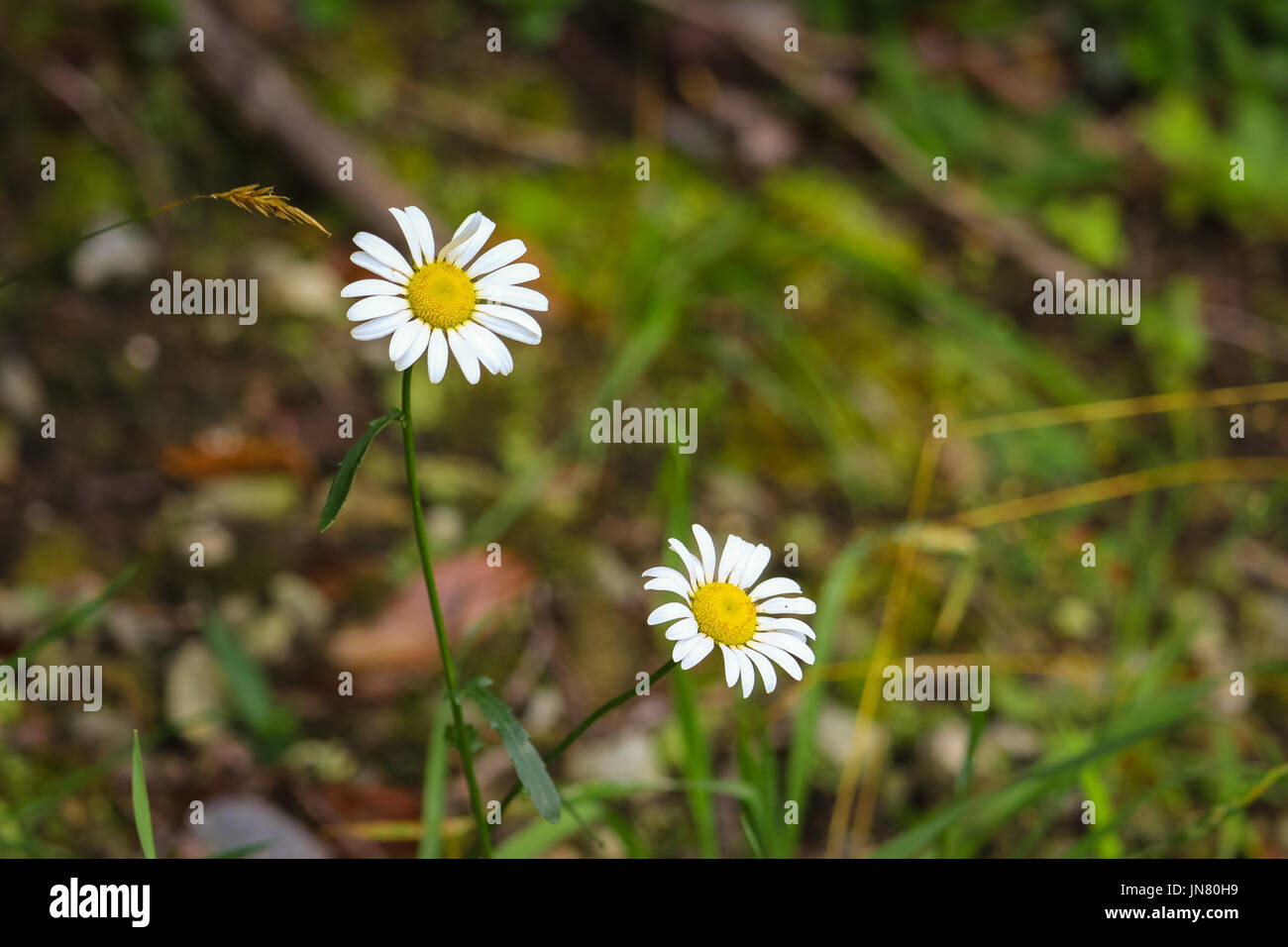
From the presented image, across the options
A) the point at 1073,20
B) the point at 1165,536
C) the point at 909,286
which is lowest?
the point at 1165,536

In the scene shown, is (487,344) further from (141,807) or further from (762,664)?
(141,807)

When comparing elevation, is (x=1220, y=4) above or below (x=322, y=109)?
above

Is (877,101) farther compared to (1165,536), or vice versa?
(877,101)

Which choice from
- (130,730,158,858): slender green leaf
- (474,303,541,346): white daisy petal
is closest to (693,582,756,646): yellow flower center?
(474,303,541,346): white daisy petal

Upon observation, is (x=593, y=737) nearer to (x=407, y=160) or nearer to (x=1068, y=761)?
(x=1068, y=761)

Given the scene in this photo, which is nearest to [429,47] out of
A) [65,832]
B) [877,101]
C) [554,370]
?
[554,370]

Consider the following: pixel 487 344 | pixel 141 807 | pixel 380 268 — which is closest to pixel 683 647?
pixel 487 344
